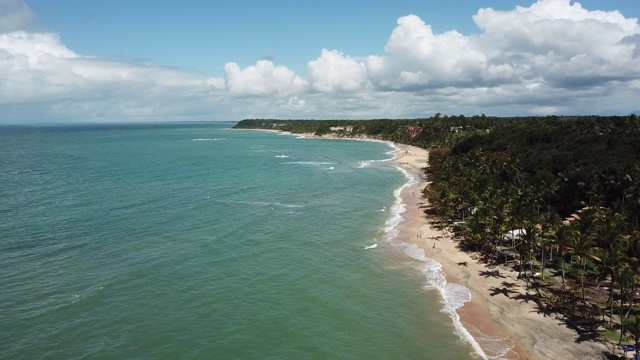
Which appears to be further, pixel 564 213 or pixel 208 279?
pixel 564 213

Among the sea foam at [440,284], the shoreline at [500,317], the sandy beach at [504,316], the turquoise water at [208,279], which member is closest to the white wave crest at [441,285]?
the sea foam at [440,284]

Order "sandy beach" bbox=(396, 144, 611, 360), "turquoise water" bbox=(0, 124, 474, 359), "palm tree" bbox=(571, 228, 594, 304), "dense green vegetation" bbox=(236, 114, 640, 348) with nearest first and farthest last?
1. "sandy beach" bbox=(396, 144, 611, 360)
2. "turquoise water" bbox=(0, 124, 474, 359)
3. "dense green vegetation" bbox=(236, 114, 640, 348)
4. "palm tree" bbox=(571, 228, 594, 304)

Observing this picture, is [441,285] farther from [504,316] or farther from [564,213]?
[564,213]

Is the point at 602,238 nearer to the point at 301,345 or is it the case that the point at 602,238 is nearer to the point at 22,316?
the point at 301,345

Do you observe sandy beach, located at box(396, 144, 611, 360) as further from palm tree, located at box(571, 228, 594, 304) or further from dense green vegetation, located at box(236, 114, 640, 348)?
palm tree, located at box(571, 228, 594, 304)

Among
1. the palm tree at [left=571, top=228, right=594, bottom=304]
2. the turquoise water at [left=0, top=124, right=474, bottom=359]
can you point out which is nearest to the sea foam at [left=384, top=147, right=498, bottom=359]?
the turquoise water at [left=0, top=124, right=474, bottom=359]

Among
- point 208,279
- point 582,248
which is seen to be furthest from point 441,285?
point 208,279

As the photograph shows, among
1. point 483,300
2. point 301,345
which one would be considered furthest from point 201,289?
point 483,300
